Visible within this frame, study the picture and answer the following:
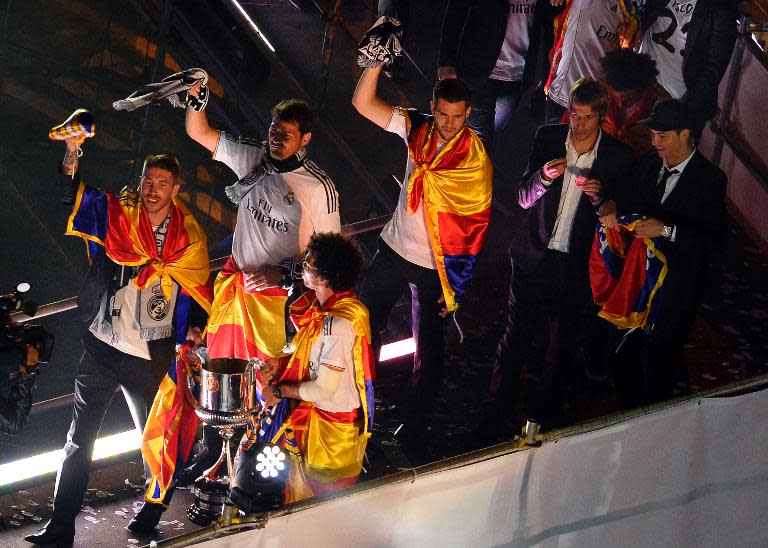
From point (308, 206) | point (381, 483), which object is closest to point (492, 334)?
point (308, 206)

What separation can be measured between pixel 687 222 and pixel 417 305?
136 cm

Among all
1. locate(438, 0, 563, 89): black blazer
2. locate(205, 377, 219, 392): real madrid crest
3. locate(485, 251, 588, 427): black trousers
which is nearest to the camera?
locate(205, 377, 219, 392): real madrid crest

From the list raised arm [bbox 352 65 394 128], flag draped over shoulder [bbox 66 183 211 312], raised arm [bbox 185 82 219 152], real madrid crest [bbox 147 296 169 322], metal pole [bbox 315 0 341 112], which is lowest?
real madrid crest [bbox 147 296 169 322]

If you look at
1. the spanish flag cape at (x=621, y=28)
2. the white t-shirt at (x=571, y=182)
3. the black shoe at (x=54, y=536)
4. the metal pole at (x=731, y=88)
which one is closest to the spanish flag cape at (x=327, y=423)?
the black shoe at (x=54, y=536)

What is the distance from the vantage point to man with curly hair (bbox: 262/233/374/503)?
508cm

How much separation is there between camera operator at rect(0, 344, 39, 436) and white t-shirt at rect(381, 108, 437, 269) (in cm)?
178

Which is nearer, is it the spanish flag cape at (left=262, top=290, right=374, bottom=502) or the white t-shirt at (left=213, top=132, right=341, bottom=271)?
the spanish flag cape at (left=262, top=290, right=374, bottom=502)

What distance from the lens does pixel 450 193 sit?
607cm

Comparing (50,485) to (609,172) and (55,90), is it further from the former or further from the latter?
(55,90)

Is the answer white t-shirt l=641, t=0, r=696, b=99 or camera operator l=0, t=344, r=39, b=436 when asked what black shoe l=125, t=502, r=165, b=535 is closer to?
camera operator l=0, t=344, r=39, b=436

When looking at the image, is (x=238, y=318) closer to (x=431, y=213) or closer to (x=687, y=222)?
(x=431, y=213)

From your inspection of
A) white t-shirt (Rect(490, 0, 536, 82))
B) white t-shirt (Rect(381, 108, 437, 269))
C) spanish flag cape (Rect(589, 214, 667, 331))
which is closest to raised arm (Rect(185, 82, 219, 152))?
white t-shirt (Rect(381, 108, 437, 269))

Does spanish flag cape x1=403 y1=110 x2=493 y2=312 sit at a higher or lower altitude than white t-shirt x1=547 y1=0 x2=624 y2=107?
lower

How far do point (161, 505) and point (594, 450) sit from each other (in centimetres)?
212
